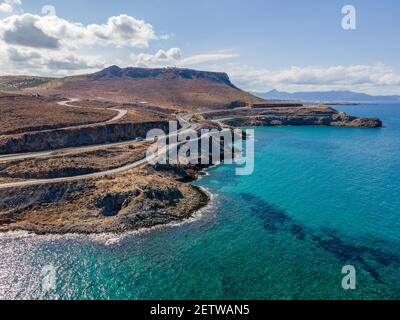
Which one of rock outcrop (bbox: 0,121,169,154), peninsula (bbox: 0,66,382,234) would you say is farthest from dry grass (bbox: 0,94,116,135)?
rock outcrop (bbox: 0,121,169,154)

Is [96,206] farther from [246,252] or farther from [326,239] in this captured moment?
[326,239]

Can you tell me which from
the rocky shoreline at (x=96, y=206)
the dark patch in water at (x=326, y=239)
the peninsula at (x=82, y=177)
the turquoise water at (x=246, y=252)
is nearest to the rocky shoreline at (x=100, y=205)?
the rocky shoreline at (x=96, y=206)

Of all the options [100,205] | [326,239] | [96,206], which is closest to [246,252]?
[326,239]

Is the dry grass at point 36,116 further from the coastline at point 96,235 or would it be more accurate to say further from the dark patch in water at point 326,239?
the dark patch in water at point 326,239

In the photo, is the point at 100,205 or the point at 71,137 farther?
the point at 71,137

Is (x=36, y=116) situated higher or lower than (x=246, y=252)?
higher

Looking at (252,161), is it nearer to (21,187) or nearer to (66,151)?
(66,151)

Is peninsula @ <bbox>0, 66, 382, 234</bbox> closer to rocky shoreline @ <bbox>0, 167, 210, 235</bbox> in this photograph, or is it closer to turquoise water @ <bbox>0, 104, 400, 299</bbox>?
rocky shoreline @ <bbox>0, 167, 210, 235</bbox>
